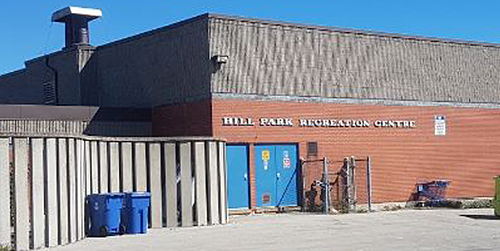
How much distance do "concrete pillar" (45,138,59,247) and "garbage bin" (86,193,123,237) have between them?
2.14 meters

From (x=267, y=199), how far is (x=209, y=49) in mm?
5481

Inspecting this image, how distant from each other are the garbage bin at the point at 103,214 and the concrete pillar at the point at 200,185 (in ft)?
9.02

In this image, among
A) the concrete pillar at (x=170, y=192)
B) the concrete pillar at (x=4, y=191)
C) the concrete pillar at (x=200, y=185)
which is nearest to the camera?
the concrete pillar at (x=4, y=191)

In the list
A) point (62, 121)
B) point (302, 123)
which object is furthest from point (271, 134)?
point (62, 121)

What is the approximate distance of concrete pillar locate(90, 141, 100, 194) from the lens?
66.9 ft

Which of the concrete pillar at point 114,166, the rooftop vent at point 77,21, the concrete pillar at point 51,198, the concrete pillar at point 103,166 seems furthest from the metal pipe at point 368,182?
the rooftop vent at point 77,21

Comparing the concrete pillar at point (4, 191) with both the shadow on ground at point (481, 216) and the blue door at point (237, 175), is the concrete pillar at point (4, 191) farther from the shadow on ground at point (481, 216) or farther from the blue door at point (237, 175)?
the shadow on ground at point (481, 216)

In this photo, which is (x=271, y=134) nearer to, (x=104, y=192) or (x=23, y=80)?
(x=104, y=192)

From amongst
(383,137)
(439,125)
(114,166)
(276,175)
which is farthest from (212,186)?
(439,125)

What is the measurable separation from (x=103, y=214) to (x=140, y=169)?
7.59 feet

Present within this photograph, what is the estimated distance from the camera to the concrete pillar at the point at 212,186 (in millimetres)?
22297

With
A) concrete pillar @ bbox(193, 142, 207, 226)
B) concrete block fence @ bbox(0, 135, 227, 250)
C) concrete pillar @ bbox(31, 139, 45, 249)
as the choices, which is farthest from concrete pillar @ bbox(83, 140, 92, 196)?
concrete pillar @ bbox(193, 142, 207, 226)

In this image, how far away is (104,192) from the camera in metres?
21.0

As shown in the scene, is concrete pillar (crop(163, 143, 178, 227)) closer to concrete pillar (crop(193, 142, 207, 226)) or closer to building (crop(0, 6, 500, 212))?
concrete pillar (crop(193, 142, 207, 226))
